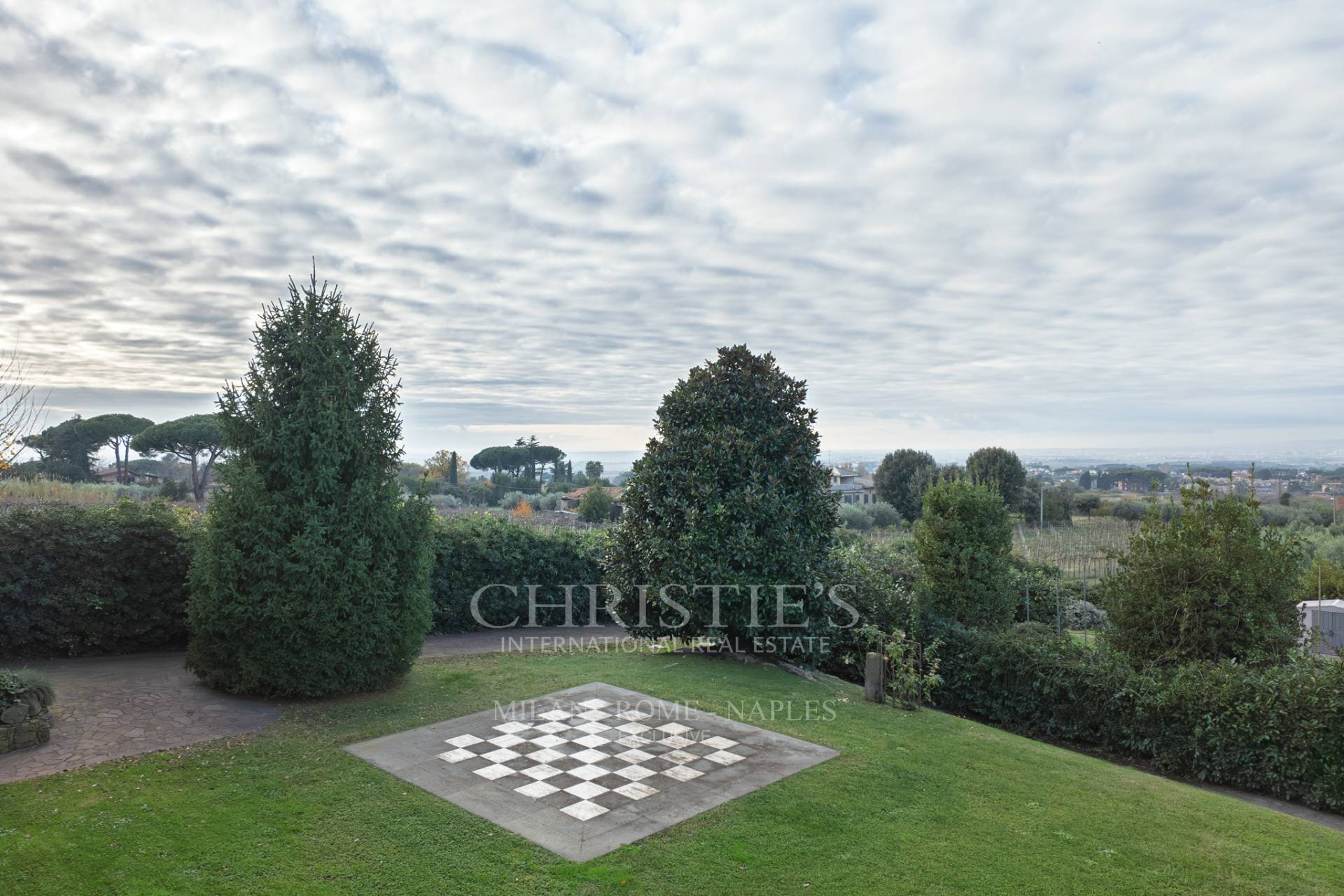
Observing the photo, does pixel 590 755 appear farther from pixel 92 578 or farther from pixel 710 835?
pixel 92 578

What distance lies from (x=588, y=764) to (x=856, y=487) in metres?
45.6

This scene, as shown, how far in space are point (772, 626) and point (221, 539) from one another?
21.9 feet

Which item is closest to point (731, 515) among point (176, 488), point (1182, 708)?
point (1182, 708)

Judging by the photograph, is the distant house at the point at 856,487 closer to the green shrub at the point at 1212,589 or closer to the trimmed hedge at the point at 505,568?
the trimmed hedge at the point at 505,568

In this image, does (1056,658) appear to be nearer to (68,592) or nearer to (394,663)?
(394,663)

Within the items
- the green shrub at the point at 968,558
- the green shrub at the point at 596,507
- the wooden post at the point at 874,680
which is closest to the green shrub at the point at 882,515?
the green shrub at the point at 596,507

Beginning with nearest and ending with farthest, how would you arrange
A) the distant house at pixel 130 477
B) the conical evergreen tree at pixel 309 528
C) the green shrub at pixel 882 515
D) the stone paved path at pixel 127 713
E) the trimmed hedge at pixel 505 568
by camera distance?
1. the stone paved path at pixel 127 713
2. the conical evergreen tree at pixel 309 528
3. the trimmed hedge at pixel 505 568
4. the distant house at pixel 130 477
5. the green shrub at pixel 882 515

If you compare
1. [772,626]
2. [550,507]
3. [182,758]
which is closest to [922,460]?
[550,507]

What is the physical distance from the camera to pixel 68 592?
910cm

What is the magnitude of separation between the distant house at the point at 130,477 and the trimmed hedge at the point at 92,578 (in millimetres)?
16706

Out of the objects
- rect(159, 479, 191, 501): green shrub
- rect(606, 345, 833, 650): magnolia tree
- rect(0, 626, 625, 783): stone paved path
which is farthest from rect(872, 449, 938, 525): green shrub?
rect(0, 626, 625, 783): stone paved path

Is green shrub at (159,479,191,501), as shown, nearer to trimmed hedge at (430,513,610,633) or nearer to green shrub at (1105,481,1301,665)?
trimmed hedge at (430,513,610,633)

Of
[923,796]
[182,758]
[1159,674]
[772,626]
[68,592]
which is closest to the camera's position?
[923,796]

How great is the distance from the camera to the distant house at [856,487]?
141 ft
